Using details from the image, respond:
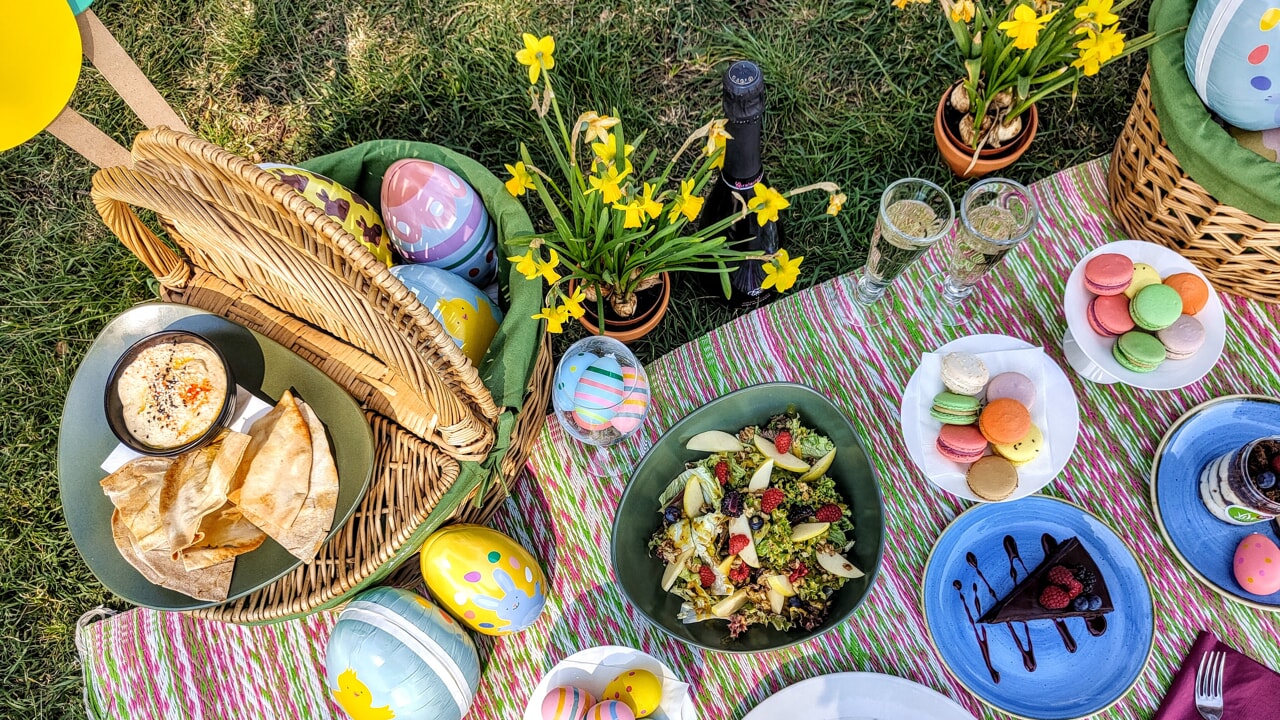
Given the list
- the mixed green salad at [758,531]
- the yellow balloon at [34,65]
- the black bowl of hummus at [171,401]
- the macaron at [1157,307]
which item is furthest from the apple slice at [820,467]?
the yellow balloon at [34,65]

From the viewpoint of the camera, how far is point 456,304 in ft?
3.50

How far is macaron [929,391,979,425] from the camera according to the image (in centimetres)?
97

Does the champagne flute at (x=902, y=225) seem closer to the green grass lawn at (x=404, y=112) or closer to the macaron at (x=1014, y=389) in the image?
the macaron at (x=1014, y=389)

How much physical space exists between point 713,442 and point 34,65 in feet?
3.27

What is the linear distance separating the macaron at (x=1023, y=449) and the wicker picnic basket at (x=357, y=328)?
0.63 meters

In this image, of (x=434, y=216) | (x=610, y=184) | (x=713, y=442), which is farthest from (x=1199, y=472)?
(x=434, y=216)

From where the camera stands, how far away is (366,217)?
1134 millimetres

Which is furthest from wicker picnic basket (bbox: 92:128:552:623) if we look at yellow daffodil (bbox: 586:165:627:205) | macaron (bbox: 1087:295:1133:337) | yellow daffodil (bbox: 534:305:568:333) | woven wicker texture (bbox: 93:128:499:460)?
macaron (bbox: 1087:295:1133:337)

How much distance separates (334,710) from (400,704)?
0.72ft

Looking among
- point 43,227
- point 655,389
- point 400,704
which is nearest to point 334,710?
point 400,704

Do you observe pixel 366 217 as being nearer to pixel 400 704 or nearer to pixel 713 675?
pixel 400 704

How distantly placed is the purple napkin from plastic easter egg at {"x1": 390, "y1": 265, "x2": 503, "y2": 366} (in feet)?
3.33

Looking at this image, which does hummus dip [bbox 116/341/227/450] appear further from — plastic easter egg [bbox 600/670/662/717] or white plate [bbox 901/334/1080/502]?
white plate [bbox 901/334/1080/502]

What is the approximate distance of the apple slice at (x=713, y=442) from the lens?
3.31 ft
